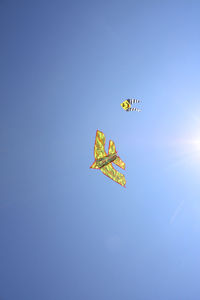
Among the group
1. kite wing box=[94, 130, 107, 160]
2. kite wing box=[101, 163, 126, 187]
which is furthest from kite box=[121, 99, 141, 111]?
kite wing box=[101, 163, 126, 187]

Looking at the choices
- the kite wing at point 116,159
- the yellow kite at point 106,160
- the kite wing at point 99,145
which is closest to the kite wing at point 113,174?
the yellow kite at point 106,160

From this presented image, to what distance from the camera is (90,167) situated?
9.45 m

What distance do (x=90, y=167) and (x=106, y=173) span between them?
908 millimetres

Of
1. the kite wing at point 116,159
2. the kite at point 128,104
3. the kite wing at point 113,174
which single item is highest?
the kite at point 128,104

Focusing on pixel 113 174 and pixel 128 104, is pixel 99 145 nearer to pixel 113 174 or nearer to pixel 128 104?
pixel 113 174

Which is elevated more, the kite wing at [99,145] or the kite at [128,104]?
the kite at [128,104]

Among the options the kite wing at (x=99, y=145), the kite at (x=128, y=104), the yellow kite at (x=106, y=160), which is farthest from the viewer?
the kite wing at (x=99, y=145)

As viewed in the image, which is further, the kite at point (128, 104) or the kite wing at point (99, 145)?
the kite wing at point (99, 145)

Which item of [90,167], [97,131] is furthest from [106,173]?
[97,131]

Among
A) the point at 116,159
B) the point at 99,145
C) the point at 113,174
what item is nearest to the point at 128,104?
the point at 99,145

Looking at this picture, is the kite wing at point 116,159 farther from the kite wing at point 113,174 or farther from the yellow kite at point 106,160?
the kite wing at point 113,174

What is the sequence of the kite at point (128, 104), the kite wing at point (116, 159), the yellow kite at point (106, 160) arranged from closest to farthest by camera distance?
the kite at point (128, 104) → the yellow kite at point (106, 160) → the kite wing at point (116, 159)

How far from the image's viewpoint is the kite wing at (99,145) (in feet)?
31.0

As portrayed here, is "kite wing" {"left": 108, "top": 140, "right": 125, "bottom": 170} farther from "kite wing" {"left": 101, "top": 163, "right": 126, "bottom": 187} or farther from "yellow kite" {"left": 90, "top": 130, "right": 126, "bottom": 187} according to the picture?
"kite wing" {"left": 101, "top": 163, "right": 126, "bottom": 187}
